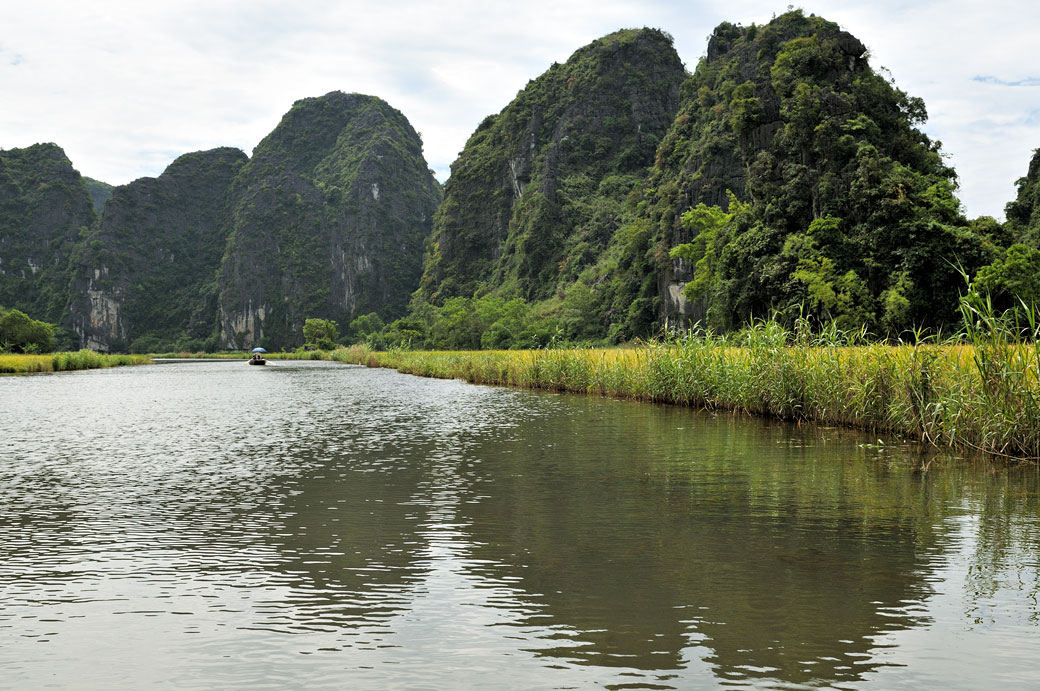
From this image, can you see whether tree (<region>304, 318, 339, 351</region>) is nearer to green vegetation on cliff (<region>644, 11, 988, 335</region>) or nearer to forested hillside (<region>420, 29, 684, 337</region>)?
forested hillside (<region>420, 29, 684, 337</region>)

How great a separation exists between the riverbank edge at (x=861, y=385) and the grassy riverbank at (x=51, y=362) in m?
50.2

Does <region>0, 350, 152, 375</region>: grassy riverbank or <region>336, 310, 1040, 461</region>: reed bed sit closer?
<region>336, 310, 1040, 461</region>: reed bed

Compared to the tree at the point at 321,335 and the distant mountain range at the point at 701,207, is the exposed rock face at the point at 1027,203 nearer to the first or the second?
the distant mountain range at the point at 701,207

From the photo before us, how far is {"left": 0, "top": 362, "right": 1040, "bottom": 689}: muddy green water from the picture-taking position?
4.28 m

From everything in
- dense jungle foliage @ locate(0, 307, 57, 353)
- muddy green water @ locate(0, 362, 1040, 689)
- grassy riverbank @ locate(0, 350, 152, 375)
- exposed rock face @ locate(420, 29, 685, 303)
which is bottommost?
muddy green water @ locate(0, 362, 1040, 689)

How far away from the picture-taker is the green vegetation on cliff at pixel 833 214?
42312mm

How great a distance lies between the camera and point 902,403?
13.6m

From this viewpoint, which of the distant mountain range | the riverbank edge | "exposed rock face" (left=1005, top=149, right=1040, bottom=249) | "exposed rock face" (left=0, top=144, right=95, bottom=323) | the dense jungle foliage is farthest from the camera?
"exposed rock face" (left=0, top=144, right=95, bottom=323)

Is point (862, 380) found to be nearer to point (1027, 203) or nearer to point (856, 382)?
point (856, 382)

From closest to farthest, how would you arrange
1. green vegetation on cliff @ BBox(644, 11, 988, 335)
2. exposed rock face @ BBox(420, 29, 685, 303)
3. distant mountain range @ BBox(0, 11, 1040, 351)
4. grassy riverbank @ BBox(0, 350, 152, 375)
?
green vegetation on cliff @ BBox(644, 11, 988, 335) < distant mountain range @ BBox(0, 11, 1040, 351) < grassy riverbank @ BBox(0, 350, 152, 375) < exposed rock face @ BBox(420, 29, 685, 303)

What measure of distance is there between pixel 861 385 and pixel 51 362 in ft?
226

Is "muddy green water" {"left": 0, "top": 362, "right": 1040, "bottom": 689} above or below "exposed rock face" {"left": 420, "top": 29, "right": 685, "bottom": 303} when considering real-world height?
below

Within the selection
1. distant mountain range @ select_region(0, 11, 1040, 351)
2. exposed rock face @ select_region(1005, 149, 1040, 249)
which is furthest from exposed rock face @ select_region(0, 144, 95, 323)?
exposed rock face @ select_region(1005, 149, 1040, 249)

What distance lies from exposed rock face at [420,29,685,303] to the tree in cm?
1987
